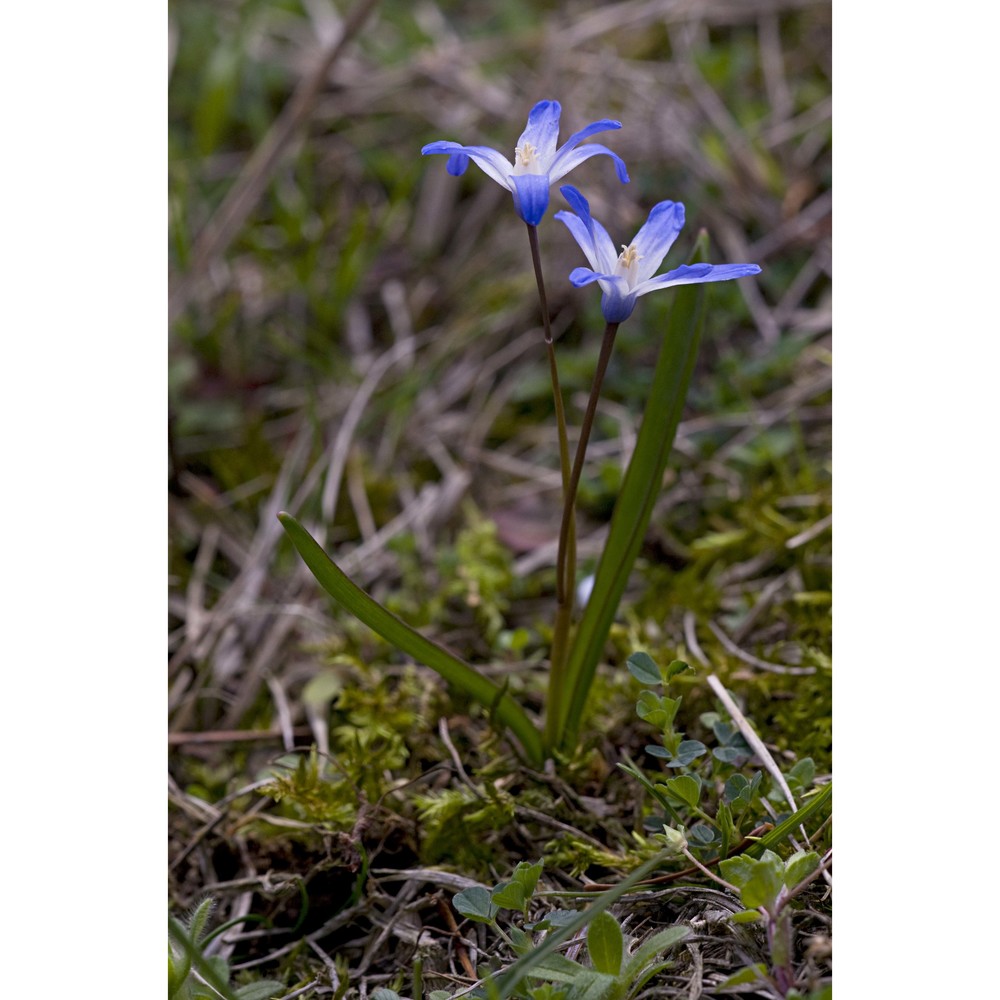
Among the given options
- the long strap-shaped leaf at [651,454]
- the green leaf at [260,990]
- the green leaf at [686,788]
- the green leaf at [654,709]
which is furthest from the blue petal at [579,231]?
the green leaf at [260,990]

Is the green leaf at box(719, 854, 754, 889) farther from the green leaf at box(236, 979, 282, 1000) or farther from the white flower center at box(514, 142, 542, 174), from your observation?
the white flower center at box(514, 142, 542, 174)

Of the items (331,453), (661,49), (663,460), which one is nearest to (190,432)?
(331,453)

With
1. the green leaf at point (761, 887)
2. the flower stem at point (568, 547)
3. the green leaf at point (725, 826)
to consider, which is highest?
the flower stem at point (568, 547)

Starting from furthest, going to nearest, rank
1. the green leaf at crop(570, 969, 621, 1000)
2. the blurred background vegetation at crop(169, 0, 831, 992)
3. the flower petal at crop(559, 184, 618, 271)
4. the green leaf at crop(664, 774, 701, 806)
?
the blurred background vegetation at crop(169, 0, 831, 992) → the green leaf at crop(664, 774, 701, 806) → the flower petal at crop(559, 184, 618, 271) → the green leaf at crop(570, 969, 621, 1000)

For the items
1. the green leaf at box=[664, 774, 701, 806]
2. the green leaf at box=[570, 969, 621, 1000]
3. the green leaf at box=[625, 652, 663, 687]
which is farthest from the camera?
the green leaf at box=[625, 652, 663, 687]

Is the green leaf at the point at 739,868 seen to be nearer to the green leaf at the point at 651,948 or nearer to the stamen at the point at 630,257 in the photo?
the green leaf at the point at 651,948

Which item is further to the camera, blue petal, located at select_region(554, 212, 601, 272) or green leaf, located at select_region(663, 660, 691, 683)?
green leaf, located at select_region(663, 660, 691, 683)

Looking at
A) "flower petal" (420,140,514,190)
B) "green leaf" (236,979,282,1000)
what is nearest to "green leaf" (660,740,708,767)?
"green leaf" (236,979,282,1000)

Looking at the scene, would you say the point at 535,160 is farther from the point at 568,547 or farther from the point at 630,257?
the point at 568,547
